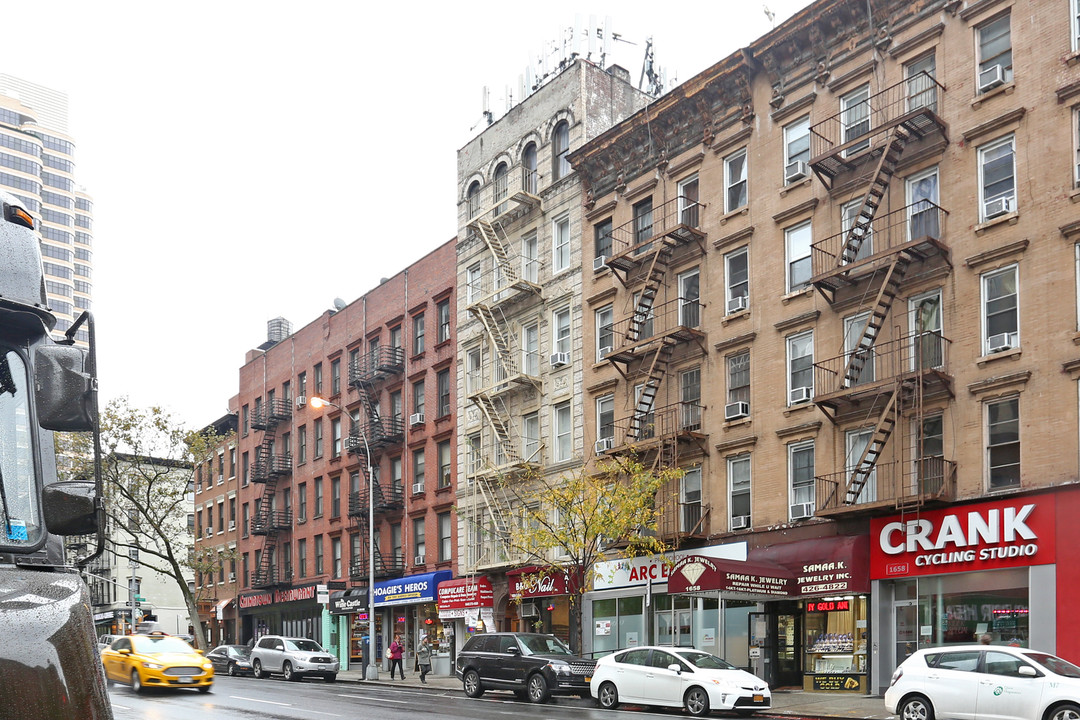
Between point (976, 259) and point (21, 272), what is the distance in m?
23.9

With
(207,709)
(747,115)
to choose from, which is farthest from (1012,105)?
(207,709)

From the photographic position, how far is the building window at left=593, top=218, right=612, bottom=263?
38.4 m

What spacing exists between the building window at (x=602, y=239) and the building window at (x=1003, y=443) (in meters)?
15.7

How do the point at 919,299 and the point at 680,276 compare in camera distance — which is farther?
the point at 680,276

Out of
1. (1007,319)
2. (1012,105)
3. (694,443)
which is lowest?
(694,443)

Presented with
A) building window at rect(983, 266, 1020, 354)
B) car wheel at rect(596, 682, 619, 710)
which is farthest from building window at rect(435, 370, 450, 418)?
building window at rect(983, 266, 1020, 354)

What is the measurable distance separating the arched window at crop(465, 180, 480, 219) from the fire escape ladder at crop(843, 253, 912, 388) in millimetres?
21919

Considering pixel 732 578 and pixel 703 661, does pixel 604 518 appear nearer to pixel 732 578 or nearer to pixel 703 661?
pixel 732 578

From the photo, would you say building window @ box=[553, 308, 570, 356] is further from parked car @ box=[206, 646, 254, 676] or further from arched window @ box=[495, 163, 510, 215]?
parked car @ box=[206, 646, 254, 676]

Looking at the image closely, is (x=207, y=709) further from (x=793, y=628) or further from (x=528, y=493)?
(x=528, y=493)

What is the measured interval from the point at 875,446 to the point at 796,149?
30.1 ft

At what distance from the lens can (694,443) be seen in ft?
110

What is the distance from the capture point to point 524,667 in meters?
28.6

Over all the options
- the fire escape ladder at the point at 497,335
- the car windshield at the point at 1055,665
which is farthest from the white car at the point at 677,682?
the fire escape ladder at the point at 497,335
